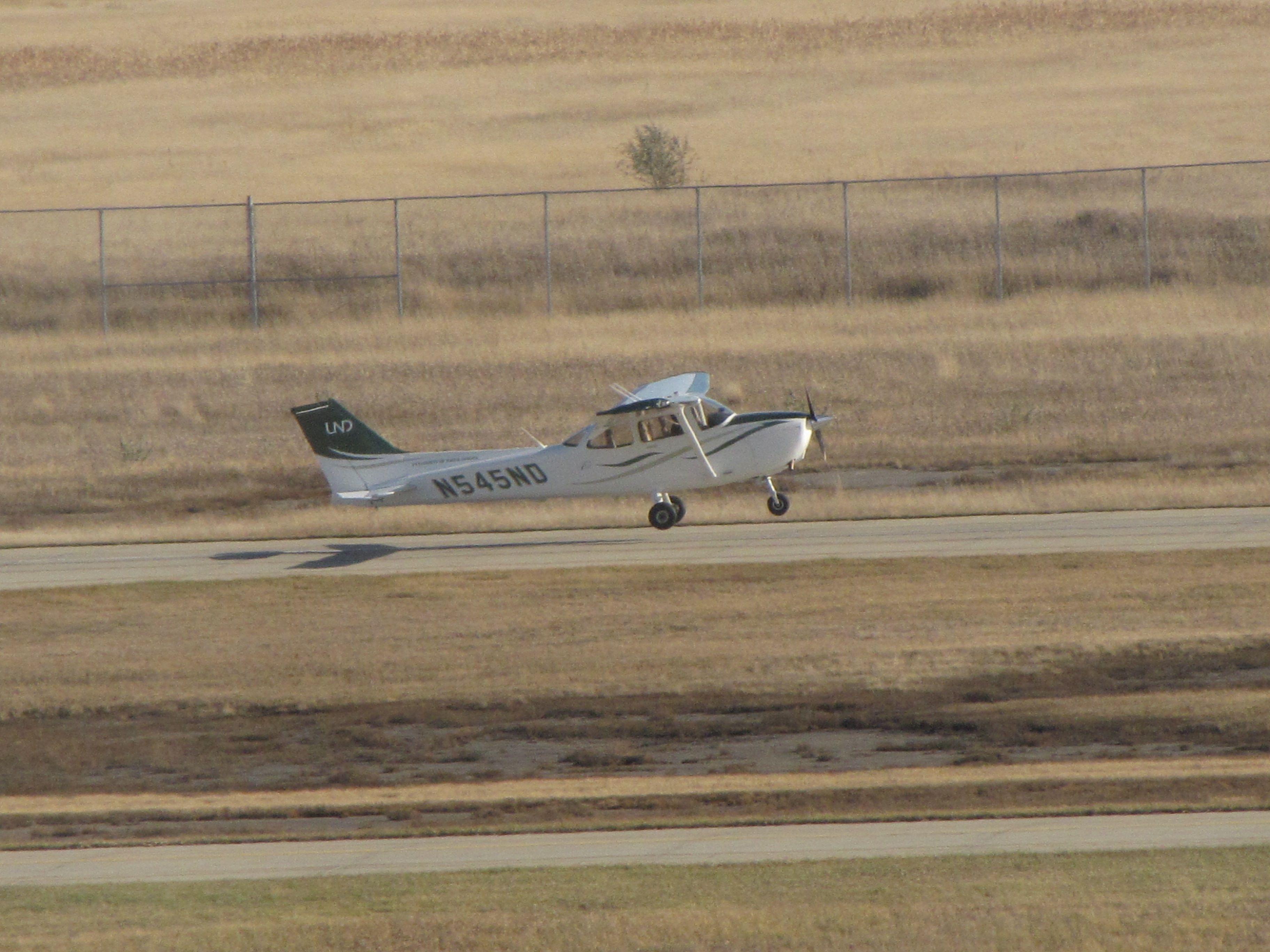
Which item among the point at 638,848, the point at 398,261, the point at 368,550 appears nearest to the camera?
the point at 638,848

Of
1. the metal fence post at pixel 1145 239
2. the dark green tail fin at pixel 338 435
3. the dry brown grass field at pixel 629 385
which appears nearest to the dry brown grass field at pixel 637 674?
the dark green tail fin at pixel 338 435

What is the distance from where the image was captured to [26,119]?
69938 mm

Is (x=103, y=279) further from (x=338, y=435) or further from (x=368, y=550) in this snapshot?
(x=338, y=435)

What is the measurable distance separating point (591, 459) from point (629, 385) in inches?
462

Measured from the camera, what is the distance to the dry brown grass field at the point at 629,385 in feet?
106

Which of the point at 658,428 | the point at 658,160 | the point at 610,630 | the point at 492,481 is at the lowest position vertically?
the point at 610,630

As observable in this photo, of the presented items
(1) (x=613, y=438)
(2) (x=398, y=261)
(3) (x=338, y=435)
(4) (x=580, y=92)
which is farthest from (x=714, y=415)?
(4) (x=580, y=92)

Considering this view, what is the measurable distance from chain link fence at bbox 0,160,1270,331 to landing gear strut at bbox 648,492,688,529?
541 inches

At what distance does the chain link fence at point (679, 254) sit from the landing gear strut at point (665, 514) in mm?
13730

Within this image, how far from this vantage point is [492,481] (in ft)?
92.6

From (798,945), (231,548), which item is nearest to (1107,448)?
(231,548)

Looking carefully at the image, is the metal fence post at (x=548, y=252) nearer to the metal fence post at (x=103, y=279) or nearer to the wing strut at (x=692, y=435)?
the metal fence post at (x=103, y=279)

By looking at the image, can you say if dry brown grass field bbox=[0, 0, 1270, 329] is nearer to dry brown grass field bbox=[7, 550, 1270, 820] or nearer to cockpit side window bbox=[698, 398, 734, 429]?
cockpit side window bbox=[698, 398, 734, 429]

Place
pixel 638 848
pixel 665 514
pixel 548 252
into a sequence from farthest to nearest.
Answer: pixel 548 252 → pixel 665 514 → pixel 638 848
